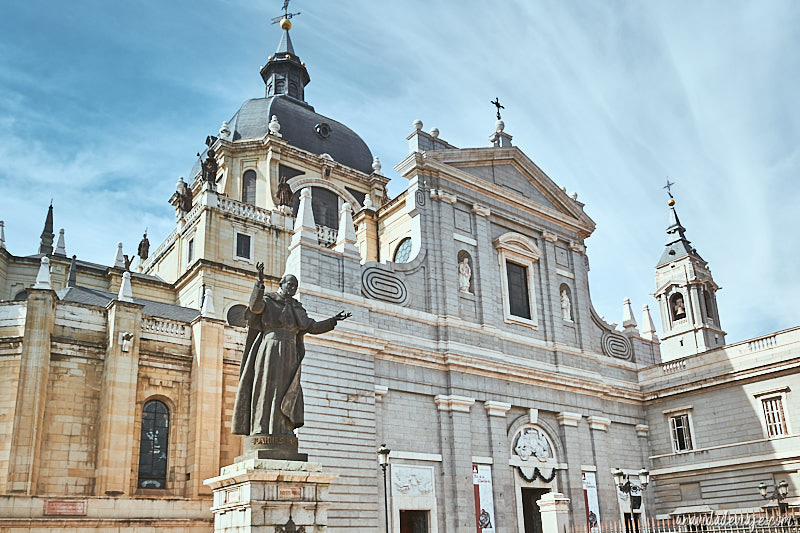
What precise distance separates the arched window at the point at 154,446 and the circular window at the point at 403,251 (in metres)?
8.41

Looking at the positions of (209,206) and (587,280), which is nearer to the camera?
(587,280)

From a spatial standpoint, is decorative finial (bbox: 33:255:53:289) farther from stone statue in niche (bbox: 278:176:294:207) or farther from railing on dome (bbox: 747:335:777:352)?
railing on dome (bbox: 747:335:777:352)

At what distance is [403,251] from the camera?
2381 cm

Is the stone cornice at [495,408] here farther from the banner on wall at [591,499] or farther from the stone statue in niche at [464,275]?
the banner on wall at [591,499]

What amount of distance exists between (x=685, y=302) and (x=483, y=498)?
25.2 m

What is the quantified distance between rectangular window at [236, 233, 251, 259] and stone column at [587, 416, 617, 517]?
14.6 m

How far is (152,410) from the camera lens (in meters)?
21.8

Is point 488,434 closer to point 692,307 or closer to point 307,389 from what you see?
point 307,389

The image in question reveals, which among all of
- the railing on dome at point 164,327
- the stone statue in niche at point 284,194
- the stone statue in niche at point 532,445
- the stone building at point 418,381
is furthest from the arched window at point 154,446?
the stone statue in niche at point 284,194

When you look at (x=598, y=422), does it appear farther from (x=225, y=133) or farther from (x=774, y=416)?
(x=225, y=133)

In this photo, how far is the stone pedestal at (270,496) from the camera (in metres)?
8.77

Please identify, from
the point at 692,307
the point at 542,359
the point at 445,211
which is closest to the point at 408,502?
the point at 542,359

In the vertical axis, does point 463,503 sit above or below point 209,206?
below

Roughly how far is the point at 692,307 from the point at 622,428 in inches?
693
